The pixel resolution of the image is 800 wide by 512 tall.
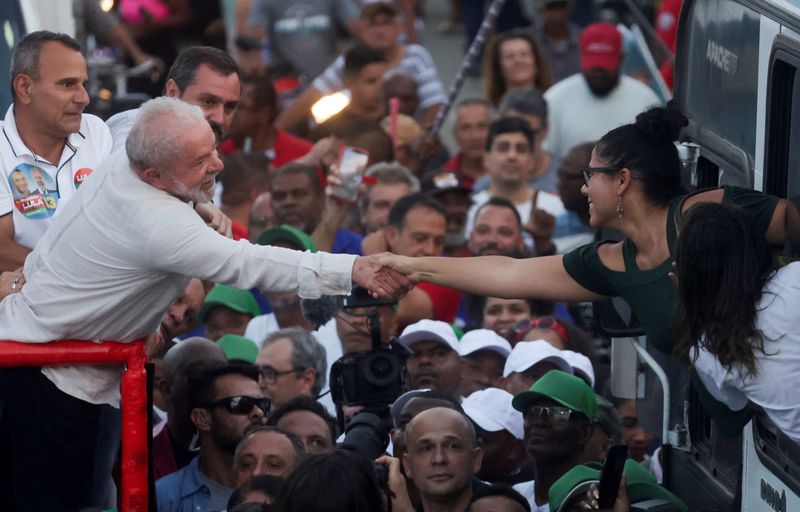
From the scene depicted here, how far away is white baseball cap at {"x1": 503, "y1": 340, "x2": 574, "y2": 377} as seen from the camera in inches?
271

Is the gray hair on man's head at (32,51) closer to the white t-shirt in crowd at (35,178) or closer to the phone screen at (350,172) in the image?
the white t-shirt in crowd at (35,178)

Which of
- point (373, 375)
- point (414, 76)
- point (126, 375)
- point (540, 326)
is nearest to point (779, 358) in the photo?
point (373, 375)

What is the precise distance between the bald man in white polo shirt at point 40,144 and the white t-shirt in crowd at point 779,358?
2.57 m

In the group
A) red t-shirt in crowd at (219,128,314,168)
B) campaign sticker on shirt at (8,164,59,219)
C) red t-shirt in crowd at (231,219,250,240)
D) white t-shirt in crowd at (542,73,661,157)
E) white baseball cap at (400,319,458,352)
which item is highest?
white t-shirt in crowd at (542,73,661,157)

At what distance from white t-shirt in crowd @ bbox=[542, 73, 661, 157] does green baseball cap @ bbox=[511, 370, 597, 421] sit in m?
5.05

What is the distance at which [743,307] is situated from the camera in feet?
14.5

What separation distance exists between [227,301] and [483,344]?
4.76 ft

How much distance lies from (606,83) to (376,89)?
1.69 m

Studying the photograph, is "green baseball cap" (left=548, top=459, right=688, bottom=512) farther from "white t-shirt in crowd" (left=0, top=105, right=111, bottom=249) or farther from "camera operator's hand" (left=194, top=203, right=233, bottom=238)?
"white t-shirt in crowd" (left=0, top=105, right=111, bottom=249)

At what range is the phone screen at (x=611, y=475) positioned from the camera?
Result: 186 inches

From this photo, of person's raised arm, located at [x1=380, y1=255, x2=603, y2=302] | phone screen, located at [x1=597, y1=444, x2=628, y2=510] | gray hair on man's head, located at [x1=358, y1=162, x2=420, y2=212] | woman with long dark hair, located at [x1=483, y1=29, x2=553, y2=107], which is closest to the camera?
phone screen, located at [x1=597, y1=444, x2=628, y2=510]

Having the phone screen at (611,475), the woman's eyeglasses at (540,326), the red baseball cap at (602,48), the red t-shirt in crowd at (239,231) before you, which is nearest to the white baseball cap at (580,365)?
the woman's eyeglasses at (540,326)

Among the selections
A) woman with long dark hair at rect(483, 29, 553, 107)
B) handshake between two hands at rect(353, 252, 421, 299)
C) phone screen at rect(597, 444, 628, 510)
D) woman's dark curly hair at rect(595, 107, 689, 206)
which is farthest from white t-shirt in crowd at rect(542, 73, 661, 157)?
phone screen at rect(597, 444, 628, 510)

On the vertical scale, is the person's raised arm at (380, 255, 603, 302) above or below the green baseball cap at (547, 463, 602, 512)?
above
